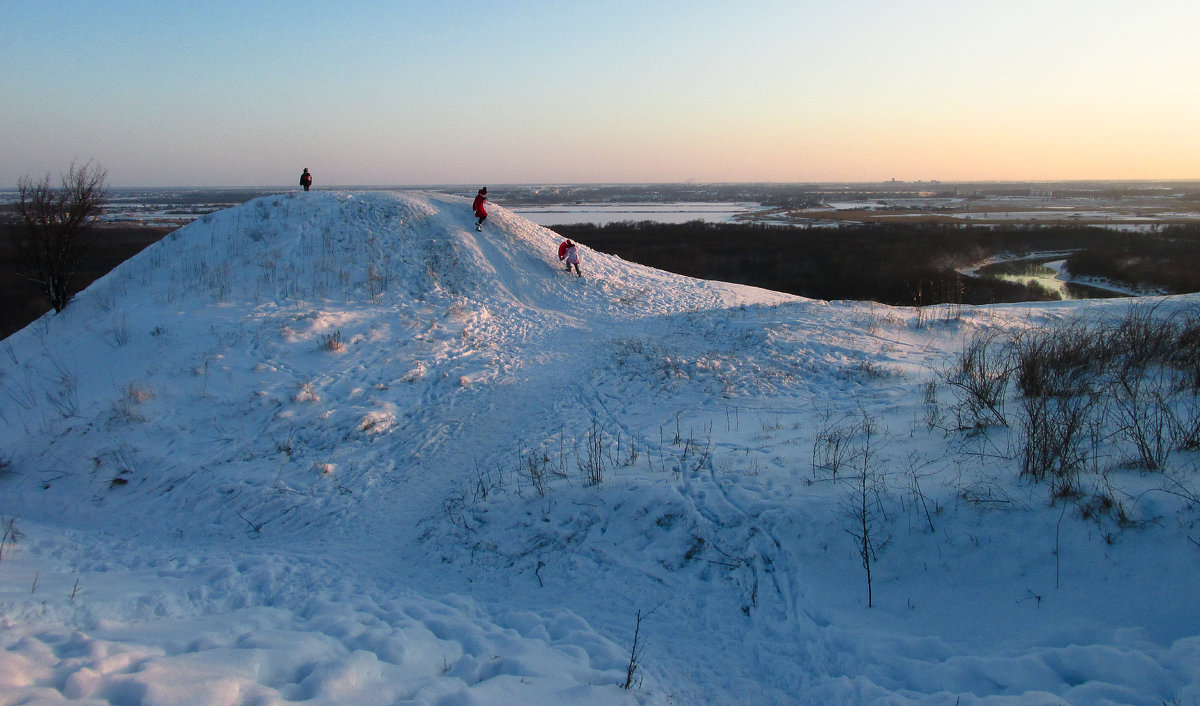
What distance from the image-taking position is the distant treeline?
3133 centimetres

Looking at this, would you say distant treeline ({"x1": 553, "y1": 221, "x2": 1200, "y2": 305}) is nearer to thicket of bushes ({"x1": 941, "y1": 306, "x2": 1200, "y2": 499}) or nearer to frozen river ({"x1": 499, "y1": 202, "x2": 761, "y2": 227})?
frozen river ({"x1": 499, "y1": 202, "x2": 761, "y2": 227})

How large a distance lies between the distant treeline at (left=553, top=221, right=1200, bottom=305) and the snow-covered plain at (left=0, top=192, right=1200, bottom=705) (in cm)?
2007

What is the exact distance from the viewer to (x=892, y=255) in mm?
41094

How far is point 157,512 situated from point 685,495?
6.12 metres

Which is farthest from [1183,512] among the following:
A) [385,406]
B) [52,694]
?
[385,406]

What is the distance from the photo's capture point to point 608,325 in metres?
14.9

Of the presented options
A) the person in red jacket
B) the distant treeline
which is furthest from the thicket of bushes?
the distant treeline

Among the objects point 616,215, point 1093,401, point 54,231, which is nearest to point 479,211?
point 54,231

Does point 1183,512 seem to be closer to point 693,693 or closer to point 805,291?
point 693,693

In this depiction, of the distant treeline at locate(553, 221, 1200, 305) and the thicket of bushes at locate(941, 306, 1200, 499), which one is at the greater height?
the distant treeline at locate(553, 221, 1200, 305)

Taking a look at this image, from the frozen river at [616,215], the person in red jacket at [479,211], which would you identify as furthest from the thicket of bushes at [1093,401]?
the frozen river at [616,215]

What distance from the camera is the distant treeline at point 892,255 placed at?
1233 inches

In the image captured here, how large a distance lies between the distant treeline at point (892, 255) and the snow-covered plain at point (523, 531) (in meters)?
20.1

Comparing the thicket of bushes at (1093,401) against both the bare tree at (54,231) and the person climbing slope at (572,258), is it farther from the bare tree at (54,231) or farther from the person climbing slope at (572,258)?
the bare tree at (54,231)
